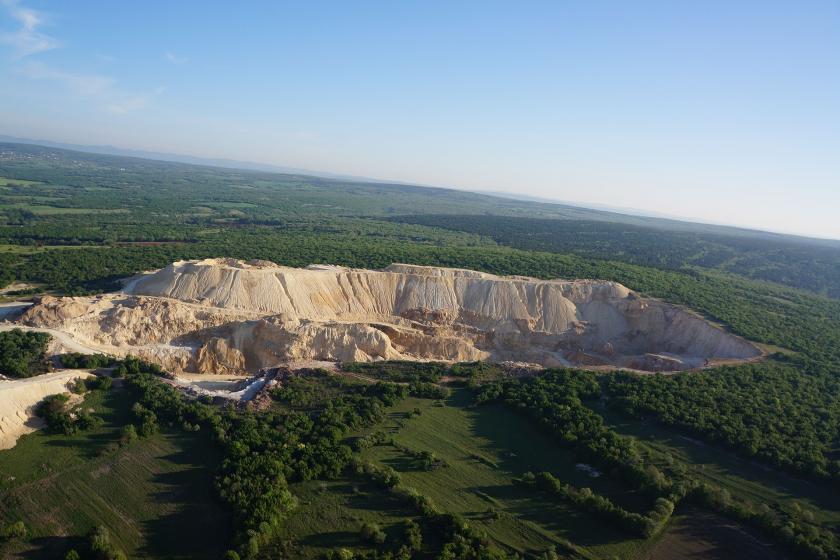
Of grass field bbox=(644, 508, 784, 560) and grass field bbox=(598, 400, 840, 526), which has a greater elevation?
grass field bbox=(598, 400, 840, 526)

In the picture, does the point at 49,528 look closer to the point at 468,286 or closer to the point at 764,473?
the point at 764,473

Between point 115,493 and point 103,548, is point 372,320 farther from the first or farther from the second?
point 103,548

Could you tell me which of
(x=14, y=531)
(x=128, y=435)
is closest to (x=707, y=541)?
(x=128, y=435)

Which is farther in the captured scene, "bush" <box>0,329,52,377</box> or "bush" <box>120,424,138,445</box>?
"bush" <box>0,329,52,377</box>

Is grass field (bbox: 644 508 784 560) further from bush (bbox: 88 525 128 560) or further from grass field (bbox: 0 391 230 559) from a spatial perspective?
bush (bbox: 88 525 128 560)

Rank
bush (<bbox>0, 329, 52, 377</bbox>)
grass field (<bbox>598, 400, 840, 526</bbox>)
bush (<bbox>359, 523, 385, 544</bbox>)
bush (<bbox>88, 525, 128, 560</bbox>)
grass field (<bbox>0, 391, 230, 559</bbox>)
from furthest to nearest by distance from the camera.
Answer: bush (<bbox>0, 329, 52, 377</bbox>)
grass field (<bbox>598, 400, 840, 526</bbox>)
bush (<bbox>359, 523, 385, 544</bbox>)
grass field (<bbox>0, 391, 230, 559</bbox>)
bush (<bbox>88, 525, 128, 560</bbox>)

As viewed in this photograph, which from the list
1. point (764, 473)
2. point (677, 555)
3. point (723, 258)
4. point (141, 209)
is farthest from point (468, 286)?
point (141, 209)

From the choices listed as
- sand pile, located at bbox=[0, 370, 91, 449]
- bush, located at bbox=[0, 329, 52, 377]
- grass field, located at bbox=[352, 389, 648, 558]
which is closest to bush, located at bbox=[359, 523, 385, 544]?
grass field, located at bbox=[352, 389, 648, 558]
